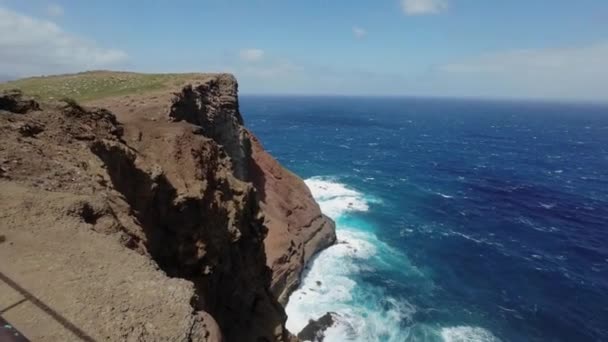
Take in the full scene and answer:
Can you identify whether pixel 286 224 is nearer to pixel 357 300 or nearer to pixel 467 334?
pixel 357 300

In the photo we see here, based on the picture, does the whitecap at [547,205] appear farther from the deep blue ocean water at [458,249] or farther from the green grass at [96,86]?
the green grass at [96,86]

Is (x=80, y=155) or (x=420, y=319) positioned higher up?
(x=80, y=155)

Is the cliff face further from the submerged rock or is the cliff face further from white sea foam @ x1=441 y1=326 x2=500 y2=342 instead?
white sea foam @ x1=441 y1=326 x2=500 y2=342

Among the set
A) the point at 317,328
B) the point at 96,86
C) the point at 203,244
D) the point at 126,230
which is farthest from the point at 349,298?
the point at 96,86

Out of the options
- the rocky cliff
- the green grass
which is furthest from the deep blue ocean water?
the green grass

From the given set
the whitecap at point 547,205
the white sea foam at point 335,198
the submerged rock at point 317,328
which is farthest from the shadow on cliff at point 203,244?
the whitecap at point 547,205

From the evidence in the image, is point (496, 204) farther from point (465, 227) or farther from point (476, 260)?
point (476, 260)

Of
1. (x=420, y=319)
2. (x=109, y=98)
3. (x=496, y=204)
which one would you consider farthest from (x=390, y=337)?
(x=496, y=204)
